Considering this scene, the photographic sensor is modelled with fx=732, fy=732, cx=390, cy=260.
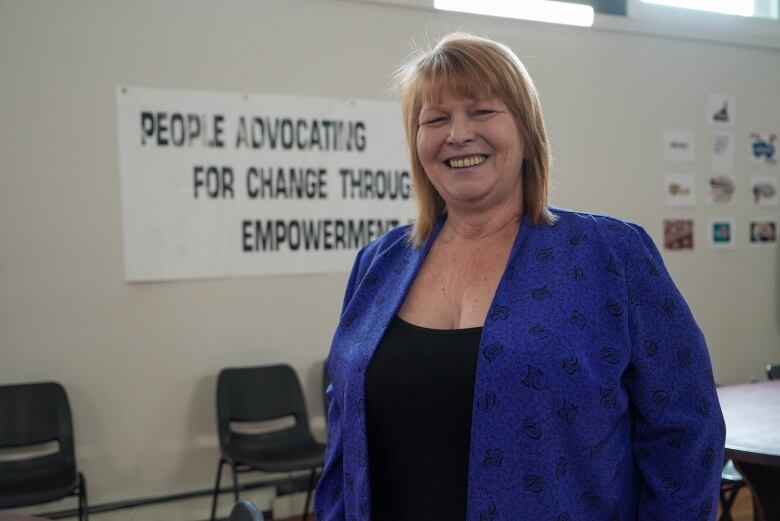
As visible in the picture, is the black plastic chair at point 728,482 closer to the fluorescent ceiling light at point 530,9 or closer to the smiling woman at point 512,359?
the smiling woman at point 512,359

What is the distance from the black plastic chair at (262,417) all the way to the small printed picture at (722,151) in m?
3.38

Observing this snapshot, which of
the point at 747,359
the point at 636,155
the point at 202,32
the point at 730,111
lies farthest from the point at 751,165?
the point at 202,32

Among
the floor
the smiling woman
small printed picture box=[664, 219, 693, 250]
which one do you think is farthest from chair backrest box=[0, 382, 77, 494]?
small printed picture box=[664, 219, 693, 250]

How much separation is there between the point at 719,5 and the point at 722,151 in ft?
3.65

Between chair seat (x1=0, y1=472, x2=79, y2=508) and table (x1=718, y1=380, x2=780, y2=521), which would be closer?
table (x1=718, y1=380, x2=780, y2=521)

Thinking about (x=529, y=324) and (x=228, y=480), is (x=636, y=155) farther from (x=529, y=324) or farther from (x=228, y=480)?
(x=529, y=324)

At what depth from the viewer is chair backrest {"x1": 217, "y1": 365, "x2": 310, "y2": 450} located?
147 inches

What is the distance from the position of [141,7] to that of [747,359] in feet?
15.1

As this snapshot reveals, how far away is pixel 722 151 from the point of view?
5223 mm

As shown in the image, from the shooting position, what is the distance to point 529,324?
4.09ft

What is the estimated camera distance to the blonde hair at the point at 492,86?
1.34m

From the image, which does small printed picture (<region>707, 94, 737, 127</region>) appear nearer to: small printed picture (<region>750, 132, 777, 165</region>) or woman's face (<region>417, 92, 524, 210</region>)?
small printed picture (<region>750, 132, 777, 165</region>)

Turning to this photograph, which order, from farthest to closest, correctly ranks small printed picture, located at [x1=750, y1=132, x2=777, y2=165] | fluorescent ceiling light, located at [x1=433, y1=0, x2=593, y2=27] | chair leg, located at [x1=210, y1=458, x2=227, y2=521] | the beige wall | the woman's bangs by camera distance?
small printed picture, located at [x1=750, y1=132, x2=777, y2=165] < fluorescent ceiling light, located at [x1=433, y1=0, x2=593, y2=27] < chair leg, located at [x1=210, y1=458, x2=227, y2=521] < the beige wall < the woman's bangs

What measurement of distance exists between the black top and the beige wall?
2.62 metres
